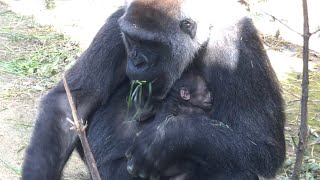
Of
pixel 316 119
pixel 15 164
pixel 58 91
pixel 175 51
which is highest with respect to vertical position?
pixel 175 51

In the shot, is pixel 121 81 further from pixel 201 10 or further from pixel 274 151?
pixel 274 151

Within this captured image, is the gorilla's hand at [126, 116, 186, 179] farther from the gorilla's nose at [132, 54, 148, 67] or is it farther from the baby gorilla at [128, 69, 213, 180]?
the gorilla's nose at [132, 54, 148, 67]

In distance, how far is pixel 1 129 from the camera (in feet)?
18.2

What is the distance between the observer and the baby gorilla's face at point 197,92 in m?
4.46

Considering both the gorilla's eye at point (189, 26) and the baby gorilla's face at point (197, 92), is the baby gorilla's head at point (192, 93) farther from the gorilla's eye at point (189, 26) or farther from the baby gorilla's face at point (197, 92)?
the gorilla's eye at point (189, 26)

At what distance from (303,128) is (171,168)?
86 centimetres

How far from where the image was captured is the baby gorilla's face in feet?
14.6


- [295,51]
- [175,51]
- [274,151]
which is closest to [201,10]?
[175,51]

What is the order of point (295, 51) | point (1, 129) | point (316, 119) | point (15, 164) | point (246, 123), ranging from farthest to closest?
point (295, 51)
point (316, 119)
point (1, 129)
point (15, 164)
point (246, 123)

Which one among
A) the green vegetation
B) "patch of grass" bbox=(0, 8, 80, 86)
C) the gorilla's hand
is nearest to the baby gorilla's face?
the gorilla's hand

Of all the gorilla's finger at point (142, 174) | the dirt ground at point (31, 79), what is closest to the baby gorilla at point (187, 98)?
the gorilla's finger at point (142, 174)

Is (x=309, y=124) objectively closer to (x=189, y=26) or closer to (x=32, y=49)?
(x=189, y=26)

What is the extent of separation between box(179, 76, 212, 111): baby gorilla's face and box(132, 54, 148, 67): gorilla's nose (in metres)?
0.41

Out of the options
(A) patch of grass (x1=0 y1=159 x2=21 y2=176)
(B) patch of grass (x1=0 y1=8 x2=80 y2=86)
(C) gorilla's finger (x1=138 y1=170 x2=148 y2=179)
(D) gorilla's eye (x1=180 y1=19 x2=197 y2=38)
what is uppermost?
(D) gorilla's eye (x1=180 y1=19 x2=197 y2=38)
